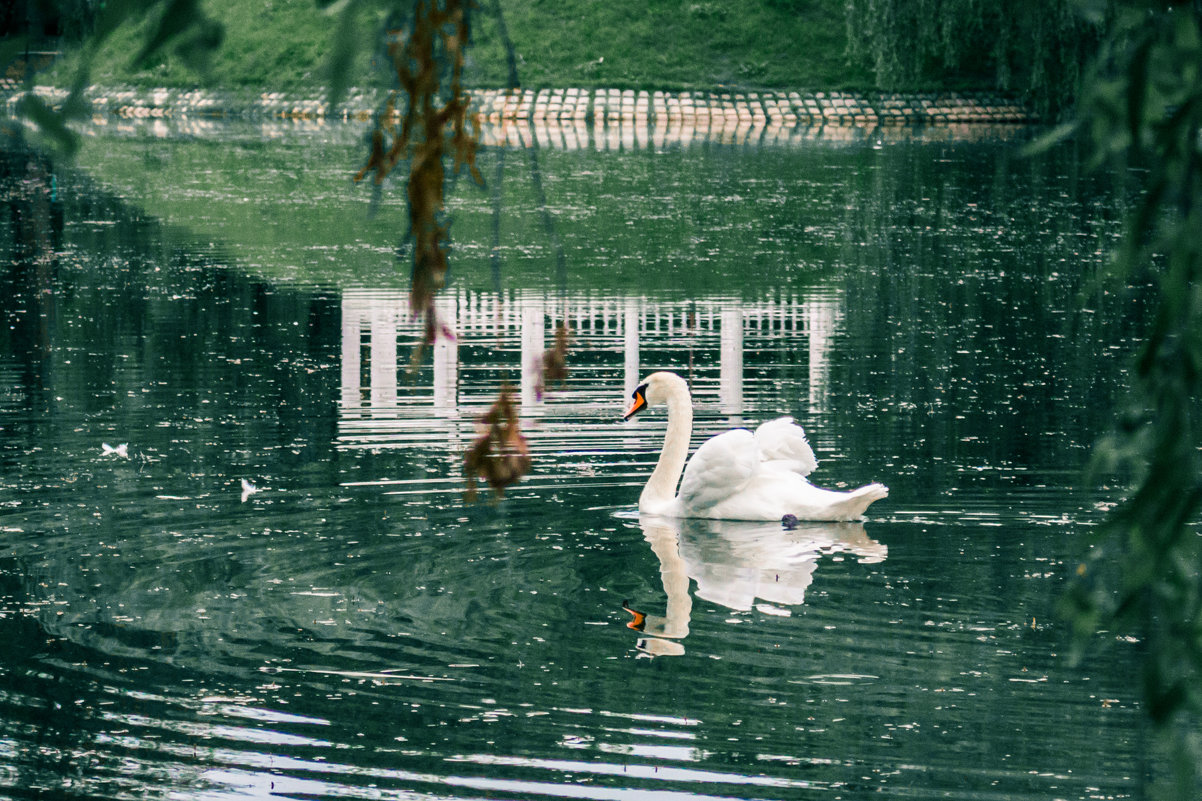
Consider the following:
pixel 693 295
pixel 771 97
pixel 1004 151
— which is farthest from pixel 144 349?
pixel 771 97

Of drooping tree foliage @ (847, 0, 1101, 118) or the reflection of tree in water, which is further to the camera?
drooping tree foliage @ (847, 0, 1101, 118)

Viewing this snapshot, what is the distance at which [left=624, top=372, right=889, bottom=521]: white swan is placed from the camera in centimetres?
970

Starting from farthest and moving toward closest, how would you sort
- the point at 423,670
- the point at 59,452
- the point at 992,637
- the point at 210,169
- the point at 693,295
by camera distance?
the point at 210,169, the point at 693,295, the point at 59,452, the point at 992,637, the point at 423,670

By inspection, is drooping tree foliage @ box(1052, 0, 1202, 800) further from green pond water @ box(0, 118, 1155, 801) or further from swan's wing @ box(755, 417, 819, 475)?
swan's wing @ box(755, 417, 819, 475)

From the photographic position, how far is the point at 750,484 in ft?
32.6

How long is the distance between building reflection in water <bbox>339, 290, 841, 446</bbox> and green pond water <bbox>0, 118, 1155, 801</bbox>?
2.5 inches

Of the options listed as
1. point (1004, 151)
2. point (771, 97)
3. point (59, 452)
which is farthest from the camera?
point (771, 97)

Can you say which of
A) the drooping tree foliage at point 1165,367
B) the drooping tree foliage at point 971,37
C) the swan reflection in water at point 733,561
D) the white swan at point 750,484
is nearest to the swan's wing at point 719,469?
the white swan at point 750,484

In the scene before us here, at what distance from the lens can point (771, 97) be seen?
4941cm

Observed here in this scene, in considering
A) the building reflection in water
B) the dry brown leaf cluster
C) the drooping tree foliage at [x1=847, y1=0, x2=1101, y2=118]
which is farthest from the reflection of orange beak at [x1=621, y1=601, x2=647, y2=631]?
the drooping tree foliage at [x1=847, y1=0, x2=1101, y2=118]

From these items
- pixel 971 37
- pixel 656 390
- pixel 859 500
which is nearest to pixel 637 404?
pixel 656 390

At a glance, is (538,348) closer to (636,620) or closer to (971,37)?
(636,620)

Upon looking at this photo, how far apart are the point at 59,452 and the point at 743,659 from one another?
5472mm

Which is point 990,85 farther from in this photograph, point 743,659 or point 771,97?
point 743,659
